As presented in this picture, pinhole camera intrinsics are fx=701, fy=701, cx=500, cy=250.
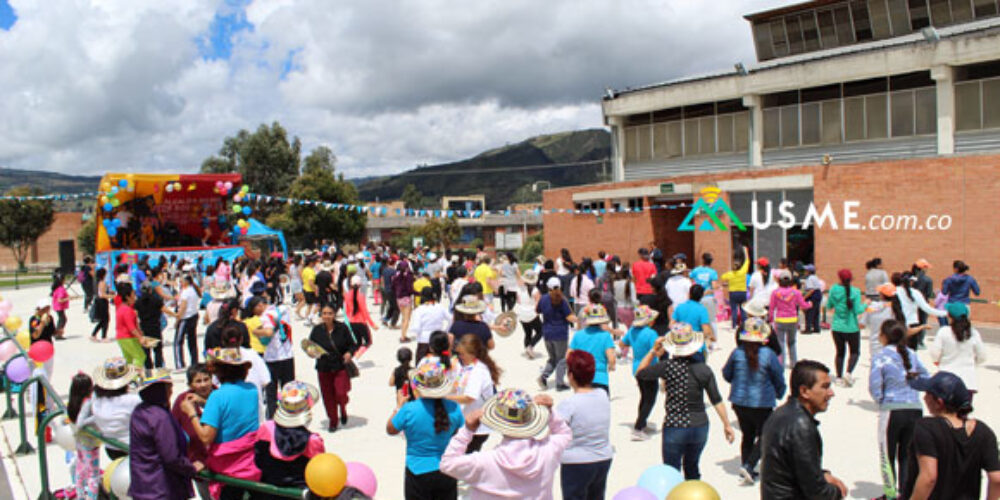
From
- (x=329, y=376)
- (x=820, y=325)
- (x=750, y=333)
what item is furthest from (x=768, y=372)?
(x=820, y=325)

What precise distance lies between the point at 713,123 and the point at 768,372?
802 inches

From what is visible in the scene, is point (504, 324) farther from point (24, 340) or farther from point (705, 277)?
point (24, 340)

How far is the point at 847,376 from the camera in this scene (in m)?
9.80

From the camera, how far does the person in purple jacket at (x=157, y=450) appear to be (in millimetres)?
4496

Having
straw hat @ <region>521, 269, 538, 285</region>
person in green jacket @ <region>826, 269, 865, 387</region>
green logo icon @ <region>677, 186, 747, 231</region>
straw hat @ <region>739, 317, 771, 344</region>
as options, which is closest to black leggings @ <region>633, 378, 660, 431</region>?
straw hat @ <region>739, 317, 771, 344</region>

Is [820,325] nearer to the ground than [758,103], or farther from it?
nearer to the ground

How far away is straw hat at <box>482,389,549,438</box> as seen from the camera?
3.88 metres

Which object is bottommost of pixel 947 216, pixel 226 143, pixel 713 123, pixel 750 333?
pixel 750 333

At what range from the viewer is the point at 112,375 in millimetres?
5332

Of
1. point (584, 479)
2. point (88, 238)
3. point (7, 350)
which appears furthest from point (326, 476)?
point (88, 238)

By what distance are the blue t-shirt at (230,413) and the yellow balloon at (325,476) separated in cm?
129

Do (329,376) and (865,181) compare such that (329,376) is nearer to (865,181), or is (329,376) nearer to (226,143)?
(865,181)

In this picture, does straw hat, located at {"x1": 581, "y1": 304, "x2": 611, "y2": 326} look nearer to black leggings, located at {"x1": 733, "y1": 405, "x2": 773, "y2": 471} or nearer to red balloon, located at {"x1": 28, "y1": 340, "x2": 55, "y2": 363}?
black leggings, located at {"x1": 733, "y1": 405, "x2": 773, "y2": 471}

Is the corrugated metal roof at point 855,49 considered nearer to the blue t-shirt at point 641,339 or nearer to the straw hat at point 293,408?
the blue t-shirt at point 641,339
